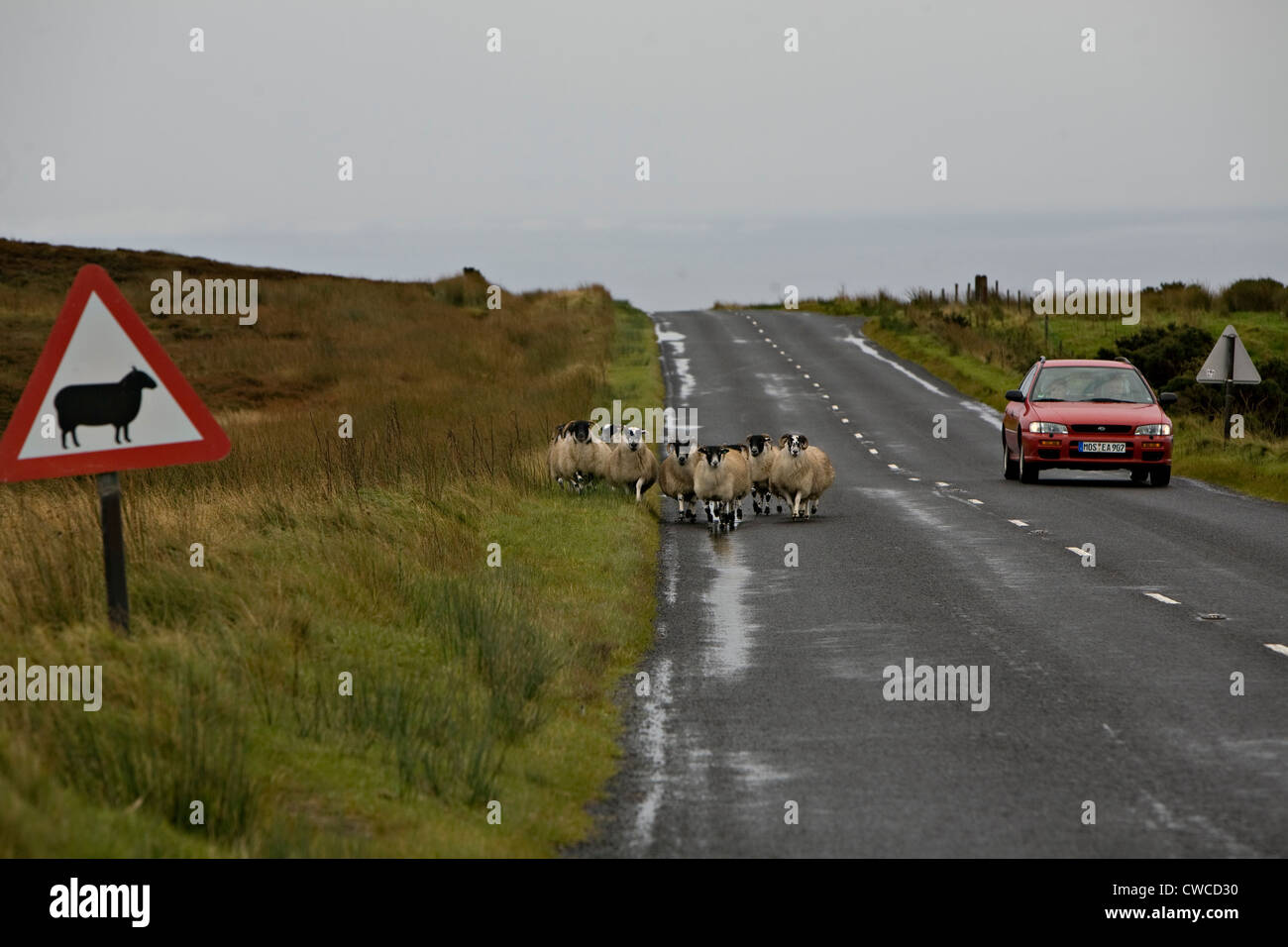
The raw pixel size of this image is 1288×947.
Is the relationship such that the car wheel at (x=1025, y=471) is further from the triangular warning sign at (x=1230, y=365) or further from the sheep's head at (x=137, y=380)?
the sheep's head at (x=137, y=380)

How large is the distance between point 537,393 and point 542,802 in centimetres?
3251

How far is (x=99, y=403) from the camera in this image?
300 inches

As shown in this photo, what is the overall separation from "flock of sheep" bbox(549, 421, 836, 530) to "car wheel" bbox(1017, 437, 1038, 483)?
519 cm

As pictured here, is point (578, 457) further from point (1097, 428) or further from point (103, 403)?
point (103, 403)

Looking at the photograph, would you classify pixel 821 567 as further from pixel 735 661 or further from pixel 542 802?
pixel 542 802

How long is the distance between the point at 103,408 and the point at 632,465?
1489 centimetres

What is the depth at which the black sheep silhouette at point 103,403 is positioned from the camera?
7.47 metres

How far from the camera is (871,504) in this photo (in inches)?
922

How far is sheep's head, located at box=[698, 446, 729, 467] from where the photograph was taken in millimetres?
20016
